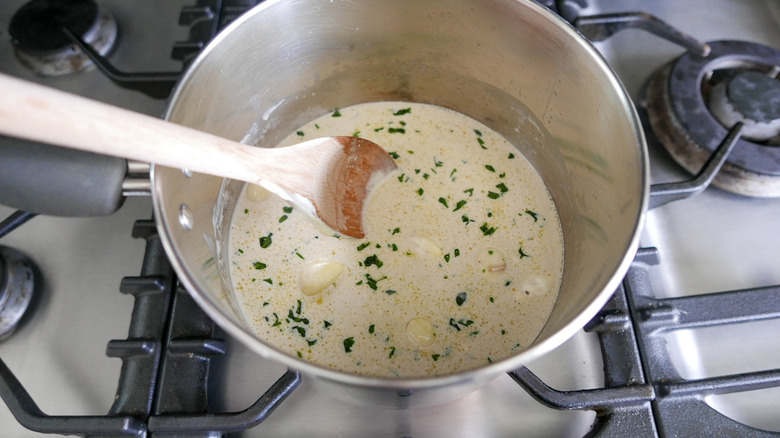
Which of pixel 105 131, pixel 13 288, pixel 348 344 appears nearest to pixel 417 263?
pixel 348 344

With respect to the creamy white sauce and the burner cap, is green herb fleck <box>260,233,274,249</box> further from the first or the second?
the burner cap

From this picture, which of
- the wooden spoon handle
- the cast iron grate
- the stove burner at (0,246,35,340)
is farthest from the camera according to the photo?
the stove burner at (0,246,35,340)

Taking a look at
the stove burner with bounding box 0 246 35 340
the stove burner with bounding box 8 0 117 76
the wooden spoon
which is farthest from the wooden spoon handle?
the stove burner with bounding box 8 0 117 76

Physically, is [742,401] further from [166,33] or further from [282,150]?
[166,33]

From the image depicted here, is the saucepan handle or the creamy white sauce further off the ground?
the saucepan handle

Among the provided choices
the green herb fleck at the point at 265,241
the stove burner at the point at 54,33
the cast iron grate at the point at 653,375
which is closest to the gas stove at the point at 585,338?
the cast iron grate at the point at 653,375

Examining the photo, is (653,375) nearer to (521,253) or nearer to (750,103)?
(521,253)
